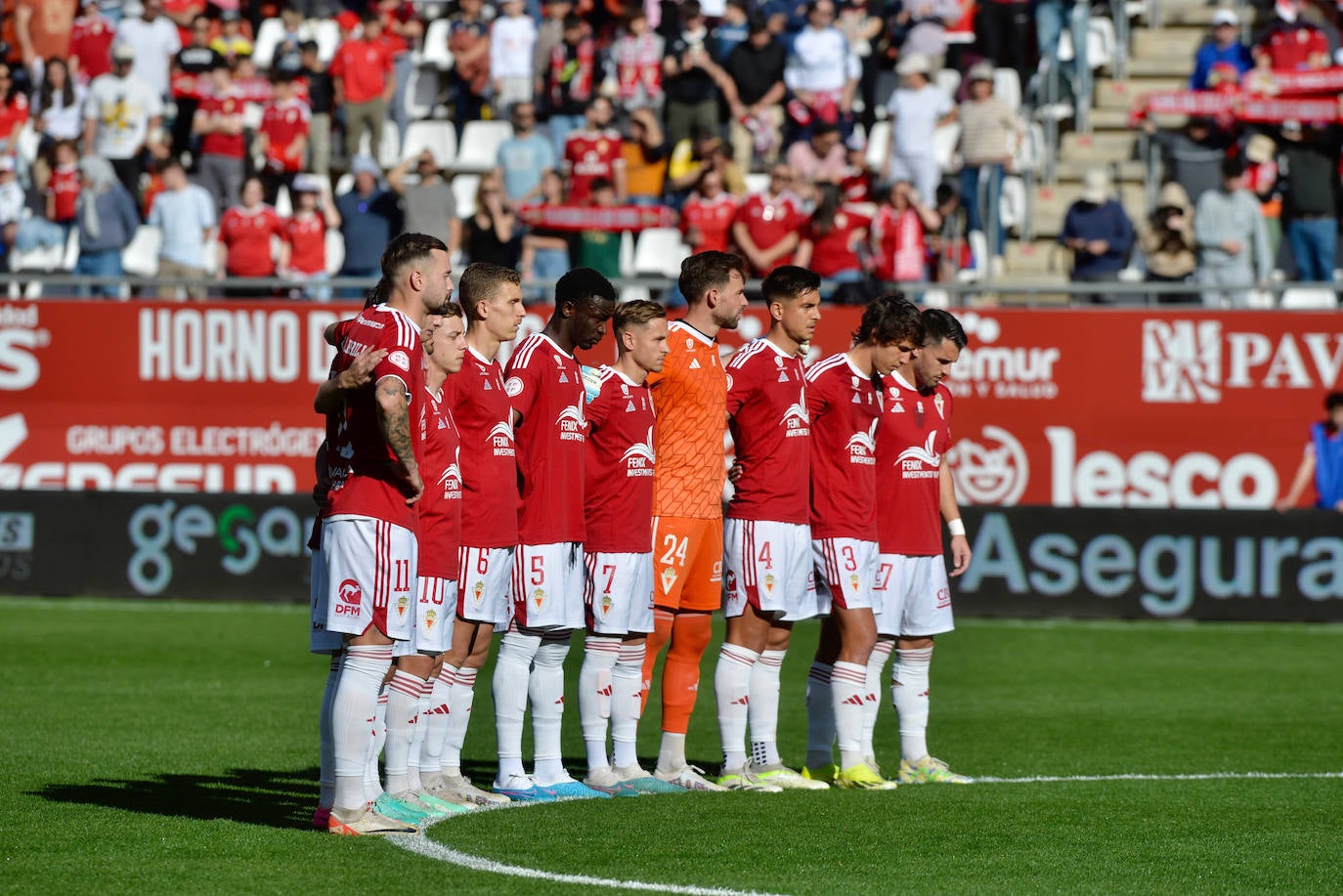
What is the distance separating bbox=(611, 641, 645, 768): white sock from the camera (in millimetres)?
A: 10211

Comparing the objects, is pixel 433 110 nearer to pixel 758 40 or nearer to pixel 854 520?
pixel 758 40

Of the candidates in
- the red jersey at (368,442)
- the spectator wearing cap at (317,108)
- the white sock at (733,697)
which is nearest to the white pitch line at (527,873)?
the red jersey at (368,442)

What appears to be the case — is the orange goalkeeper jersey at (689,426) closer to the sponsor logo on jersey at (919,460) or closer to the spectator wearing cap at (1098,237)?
the sponsor logo on jersey at (919,460)

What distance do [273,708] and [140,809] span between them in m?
4.13

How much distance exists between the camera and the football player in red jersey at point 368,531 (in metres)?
8.20

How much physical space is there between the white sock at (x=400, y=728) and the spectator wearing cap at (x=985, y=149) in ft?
48.5

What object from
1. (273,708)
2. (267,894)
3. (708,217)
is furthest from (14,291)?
(267,894)

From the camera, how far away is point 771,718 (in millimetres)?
10508

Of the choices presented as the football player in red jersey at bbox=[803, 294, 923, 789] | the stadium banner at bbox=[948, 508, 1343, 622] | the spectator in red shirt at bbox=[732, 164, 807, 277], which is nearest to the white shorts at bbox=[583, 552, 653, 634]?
the football player in red jersey at bbox=[803, 294, 923, 789]

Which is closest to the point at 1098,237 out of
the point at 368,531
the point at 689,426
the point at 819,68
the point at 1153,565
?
the point at 1153,565

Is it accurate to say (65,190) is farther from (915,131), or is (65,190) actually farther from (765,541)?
(765,541)

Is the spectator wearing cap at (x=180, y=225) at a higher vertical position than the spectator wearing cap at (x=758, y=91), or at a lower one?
lower

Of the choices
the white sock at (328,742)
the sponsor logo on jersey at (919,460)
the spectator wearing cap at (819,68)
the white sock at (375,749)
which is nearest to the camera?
the white sock at (328,742)

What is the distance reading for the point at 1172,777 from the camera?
430 inches
